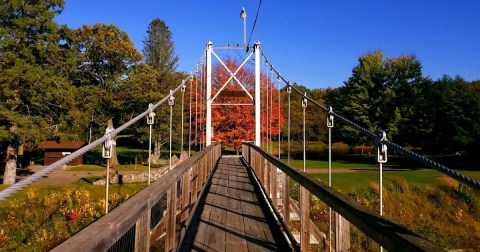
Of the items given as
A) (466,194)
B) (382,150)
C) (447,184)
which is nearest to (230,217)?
(382,150)

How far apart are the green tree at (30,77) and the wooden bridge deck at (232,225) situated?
1660 cm

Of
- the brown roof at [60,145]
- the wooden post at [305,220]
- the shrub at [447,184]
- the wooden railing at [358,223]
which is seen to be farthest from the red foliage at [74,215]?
the brown roof at [60,145]

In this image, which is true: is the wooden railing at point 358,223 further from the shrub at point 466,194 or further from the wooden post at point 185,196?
the shrub at point 466,194

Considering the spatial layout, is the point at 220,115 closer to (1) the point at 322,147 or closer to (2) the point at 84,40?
(2) the point at 84,40

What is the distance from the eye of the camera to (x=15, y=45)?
20.7 m

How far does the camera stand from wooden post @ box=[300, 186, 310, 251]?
335cm

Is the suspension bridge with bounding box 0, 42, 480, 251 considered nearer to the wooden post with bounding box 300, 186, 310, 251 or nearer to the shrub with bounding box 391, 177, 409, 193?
the wooden post with bounding box 300, 186, 310, 251

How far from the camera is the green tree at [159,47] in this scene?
40.0 metres

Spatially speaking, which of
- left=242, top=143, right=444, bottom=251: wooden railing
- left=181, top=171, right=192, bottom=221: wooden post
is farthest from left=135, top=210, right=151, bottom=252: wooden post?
left=181, top=171, right=192, bottom=221: wooden post

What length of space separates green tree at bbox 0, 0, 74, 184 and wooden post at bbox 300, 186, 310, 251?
781 inches

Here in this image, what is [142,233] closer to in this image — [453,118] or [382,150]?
[382,150]

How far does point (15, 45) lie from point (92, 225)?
22961 mm

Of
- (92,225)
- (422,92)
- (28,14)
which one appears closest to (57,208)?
(28,14)

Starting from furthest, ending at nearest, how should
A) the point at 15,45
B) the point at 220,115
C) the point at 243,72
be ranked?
the point at 243,72, the point at 220,115, the point at 15,45
